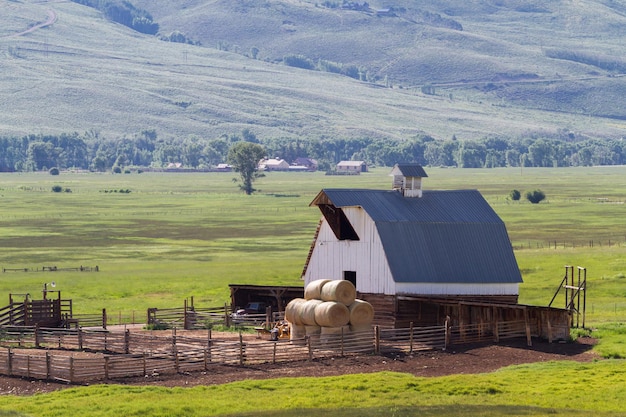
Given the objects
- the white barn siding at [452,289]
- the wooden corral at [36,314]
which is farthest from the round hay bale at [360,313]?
the wooden corral at [36,314]

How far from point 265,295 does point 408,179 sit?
33.4 feet

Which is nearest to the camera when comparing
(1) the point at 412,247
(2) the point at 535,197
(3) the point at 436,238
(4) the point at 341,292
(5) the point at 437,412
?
(5) the point at 437,412

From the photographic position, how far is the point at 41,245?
111 metres

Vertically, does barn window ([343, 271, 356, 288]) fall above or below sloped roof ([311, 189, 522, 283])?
below

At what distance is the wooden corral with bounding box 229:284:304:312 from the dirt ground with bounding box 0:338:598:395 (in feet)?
44.1

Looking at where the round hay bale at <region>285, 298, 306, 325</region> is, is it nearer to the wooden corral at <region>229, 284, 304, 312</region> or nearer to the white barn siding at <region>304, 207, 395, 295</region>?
the white barn siding at <region>304, 207, 395, 295</region>

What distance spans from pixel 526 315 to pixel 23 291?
36924 millimetres

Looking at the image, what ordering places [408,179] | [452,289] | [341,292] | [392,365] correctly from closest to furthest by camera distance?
[392,365] < [341,292] < [452,289] < [408,179]

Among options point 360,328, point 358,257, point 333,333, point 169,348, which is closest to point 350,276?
point 358,257

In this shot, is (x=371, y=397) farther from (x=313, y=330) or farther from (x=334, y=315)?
(x=313, y=330)

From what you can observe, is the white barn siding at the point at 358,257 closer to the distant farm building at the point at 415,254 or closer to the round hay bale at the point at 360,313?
the distant farm building at the point at 415,254

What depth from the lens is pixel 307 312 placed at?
4950 cm

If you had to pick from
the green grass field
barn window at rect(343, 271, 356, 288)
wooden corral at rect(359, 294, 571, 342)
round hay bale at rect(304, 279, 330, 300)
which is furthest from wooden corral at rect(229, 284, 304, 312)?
round hay bale at rect(304, 279, 330, 300)

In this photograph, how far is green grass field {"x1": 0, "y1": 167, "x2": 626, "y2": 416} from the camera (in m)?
36.9
